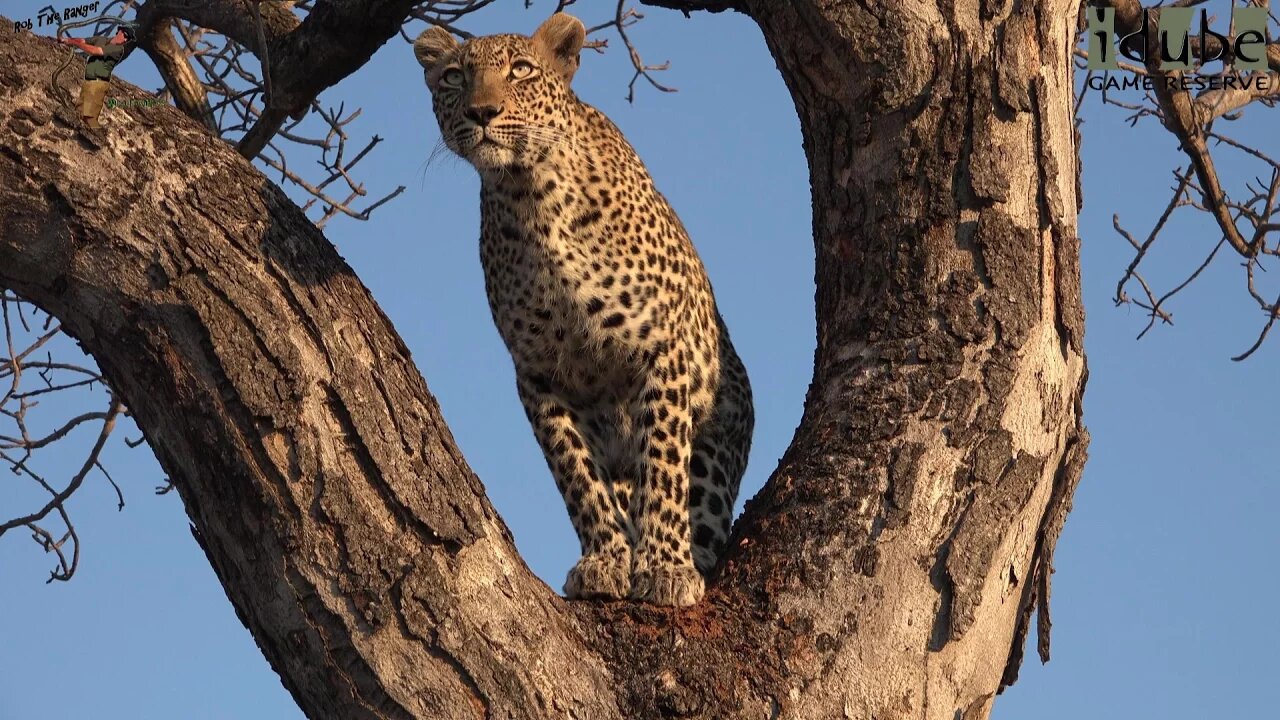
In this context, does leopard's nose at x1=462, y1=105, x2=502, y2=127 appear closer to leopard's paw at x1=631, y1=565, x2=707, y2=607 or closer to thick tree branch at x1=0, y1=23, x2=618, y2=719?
leopard's paw at x1=631, y1=565, x2=707, y2=607

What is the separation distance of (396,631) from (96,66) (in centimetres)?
181

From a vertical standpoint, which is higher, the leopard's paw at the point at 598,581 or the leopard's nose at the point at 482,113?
the leopard's nose at the point at 482,113

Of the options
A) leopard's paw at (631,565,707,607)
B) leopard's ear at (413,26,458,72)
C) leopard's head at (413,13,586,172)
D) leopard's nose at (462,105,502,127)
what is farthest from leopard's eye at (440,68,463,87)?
leopard's paw at (631,565,707,607)

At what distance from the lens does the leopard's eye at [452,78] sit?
6988mm

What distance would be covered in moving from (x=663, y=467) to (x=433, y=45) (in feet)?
7.56

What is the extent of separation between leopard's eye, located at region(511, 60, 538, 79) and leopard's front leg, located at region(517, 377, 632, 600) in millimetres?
1349

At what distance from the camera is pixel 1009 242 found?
498 cm

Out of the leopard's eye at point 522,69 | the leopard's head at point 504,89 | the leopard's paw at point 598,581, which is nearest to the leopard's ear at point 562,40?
the leopard's head at point 504,89

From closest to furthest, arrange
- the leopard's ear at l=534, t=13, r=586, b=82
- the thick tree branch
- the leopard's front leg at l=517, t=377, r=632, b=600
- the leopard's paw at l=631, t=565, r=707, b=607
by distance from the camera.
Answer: the thick tree branch → the leopard's paw at l=631, t=565, r=707, b=607 → the leopard's front leg at l=517, t=377, r=632, b=600 → the leopard's ear at l=534, t=13, r=586, b=82

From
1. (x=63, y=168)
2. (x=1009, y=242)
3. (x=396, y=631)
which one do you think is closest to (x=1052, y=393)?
(x=1009, y=242)

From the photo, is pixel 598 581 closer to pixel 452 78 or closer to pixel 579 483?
pixel 579 483

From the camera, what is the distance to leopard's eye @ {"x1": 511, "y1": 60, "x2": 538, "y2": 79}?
6891 mm

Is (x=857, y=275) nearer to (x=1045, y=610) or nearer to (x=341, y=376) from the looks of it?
(x=1045, y=610)

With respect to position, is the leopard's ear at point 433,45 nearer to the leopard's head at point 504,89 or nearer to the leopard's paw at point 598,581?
the leopard's head at point 504,89
